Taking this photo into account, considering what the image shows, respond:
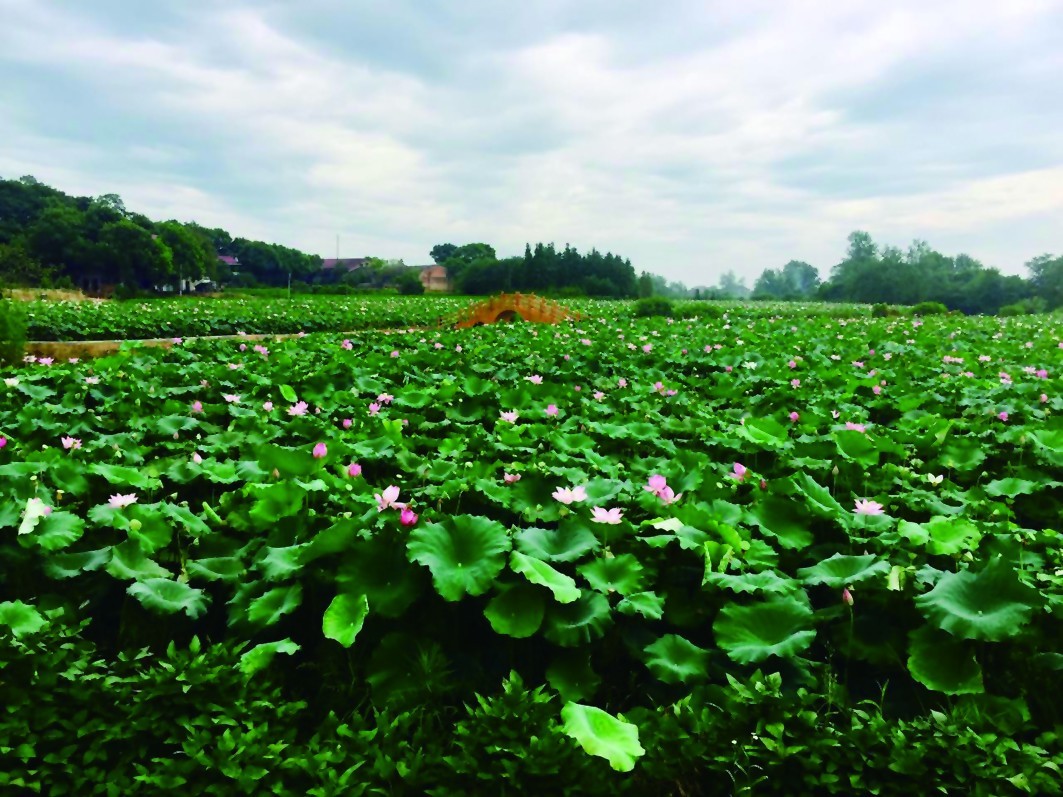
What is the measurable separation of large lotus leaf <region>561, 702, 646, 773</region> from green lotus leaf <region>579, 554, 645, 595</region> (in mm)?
369

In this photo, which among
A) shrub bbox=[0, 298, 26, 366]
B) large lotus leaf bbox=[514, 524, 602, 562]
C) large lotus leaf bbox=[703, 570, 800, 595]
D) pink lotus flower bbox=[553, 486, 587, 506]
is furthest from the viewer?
shrub bbox=[0, 298, 26, 366]

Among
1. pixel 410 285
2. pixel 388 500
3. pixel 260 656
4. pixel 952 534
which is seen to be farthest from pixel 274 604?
pixel 410 285

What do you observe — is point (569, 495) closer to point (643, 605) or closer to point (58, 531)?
point (643, 605)

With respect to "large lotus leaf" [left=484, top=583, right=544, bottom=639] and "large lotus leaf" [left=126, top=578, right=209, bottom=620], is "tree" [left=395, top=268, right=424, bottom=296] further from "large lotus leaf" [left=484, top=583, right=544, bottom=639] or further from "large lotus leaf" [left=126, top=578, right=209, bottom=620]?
"large lotus leaf" [left=484, top=583, right=544, bottom=639]

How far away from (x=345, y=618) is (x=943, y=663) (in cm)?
146

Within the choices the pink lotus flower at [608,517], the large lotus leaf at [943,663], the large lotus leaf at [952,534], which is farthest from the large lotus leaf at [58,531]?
the large lotus leaf at [952,534]

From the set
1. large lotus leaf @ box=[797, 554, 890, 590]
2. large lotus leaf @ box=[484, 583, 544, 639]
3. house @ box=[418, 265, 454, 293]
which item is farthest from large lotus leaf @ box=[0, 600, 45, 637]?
house @ box=[418, 265, 454, 293]

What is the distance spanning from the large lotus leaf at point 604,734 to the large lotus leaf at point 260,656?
0.71 metres

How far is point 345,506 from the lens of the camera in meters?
2.43

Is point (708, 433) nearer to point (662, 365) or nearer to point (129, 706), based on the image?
point (129, 706)

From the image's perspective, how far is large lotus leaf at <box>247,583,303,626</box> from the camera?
1.85m

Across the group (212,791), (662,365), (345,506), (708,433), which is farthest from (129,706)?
(662,365)

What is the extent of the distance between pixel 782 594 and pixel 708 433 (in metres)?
1.99

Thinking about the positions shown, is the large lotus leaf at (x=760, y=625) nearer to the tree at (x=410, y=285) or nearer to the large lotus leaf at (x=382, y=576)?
the large lotus leaf at (x=382, y=576)
